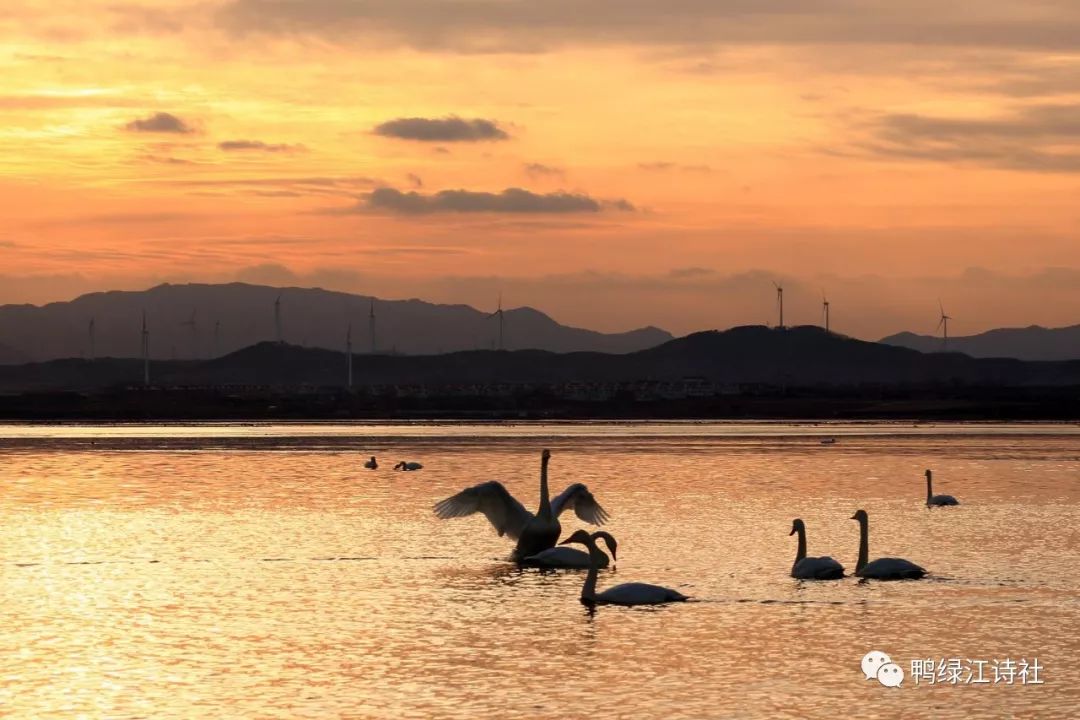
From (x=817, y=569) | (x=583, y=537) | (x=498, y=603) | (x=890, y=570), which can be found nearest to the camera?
(x=498, y=603)

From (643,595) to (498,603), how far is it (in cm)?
232

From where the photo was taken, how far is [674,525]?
120ft

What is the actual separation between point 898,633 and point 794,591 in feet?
13.5

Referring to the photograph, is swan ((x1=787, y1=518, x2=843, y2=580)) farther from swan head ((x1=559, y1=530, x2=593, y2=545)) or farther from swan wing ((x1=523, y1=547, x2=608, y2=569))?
swan wing ((x1=523, y1=547, x2=608, y2=569))

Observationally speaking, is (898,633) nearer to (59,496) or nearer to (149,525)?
(149,525)

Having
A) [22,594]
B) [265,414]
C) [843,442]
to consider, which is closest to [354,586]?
[22,594]

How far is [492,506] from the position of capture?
3166 cm

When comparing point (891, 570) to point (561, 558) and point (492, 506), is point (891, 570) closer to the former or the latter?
point (561, 558)

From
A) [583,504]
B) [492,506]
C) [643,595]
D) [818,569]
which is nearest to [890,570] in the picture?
[818,569]

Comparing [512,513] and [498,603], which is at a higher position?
[512,513]

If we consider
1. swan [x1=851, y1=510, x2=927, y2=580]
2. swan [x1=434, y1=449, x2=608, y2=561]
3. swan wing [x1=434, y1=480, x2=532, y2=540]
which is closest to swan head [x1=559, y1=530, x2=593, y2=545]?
swan [x1=434, y1=449, x2=608, y2=561]

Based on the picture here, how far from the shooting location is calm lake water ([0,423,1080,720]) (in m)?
18.5

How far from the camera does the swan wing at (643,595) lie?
24891 millimetres

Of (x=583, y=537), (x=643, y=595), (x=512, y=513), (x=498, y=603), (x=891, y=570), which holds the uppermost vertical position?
(x=512, y=513)
